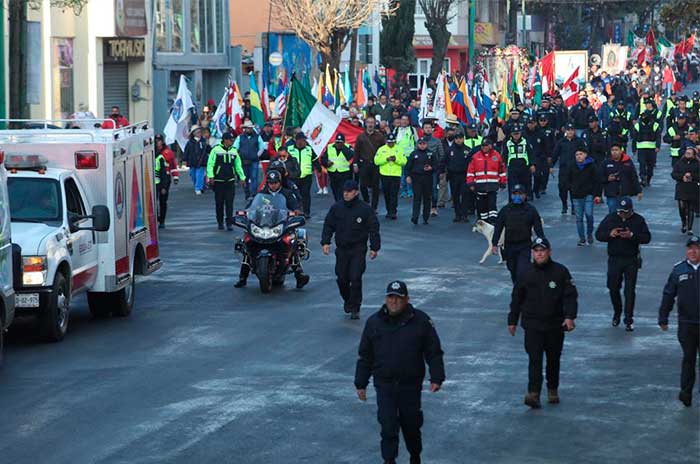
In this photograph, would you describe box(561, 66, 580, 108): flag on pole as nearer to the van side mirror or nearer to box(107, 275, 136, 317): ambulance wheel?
box(107, 275, 136, 317): ambulance wheel

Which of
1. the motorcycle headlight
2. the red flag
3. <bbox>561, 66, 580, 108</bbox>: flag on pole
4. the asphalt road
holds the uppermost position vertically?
the red flag

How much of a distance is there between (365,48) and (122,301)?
59138mm

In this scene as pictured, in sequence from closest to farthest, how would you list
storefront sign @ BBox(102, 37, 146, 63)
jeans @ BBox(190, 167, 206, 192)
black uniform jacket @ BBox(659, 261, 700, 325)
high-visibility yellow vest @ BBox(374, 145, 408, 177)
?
black uniform jacket @ BBox(659, 261, 700, 325), high-visibility yellow vest @ BBox(374, 145, 408, 177), jeans @ BBox(190, 167, 206, 192), storefront sign @ BBox(102, 37, 146, 63)

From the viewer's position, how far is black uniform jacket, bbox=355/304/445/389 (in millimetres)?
10500

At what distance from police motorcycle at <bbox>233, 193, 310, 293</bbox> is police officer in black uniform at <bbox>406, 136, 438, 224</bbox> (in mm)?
8265

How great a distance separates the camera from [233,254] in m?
24.1

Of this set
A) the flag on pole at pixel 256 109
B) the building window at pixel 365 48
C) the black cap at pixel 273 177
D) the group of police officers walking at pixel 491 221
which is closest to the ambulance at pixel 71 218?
the black cap at pixel 273 177

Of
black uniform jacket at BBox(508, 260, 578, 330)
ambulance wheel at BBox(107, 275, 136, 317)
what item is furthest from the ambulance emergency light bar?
black uniform jacket at BBox(508, 260, 578, 330)

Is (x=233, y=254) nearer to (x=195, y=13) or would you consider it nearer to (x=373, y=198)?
(x=373, y=198)

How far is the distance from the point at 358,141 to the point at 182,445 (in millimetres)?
19883

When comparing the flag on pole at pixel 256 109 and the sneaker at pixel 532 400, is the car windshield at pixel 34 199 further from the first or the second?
the flag on pole at pixel 256 109

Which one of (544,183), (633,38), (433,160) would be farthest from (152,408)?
(633,38)

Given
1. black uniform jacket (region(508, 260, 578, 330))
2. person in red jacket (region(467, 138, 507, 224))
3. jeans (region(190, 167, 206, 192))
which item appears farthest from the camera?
jeans (region(190, 167, 206, 192))

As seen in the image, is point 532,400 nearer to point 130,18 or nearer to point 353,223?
point 353,223
